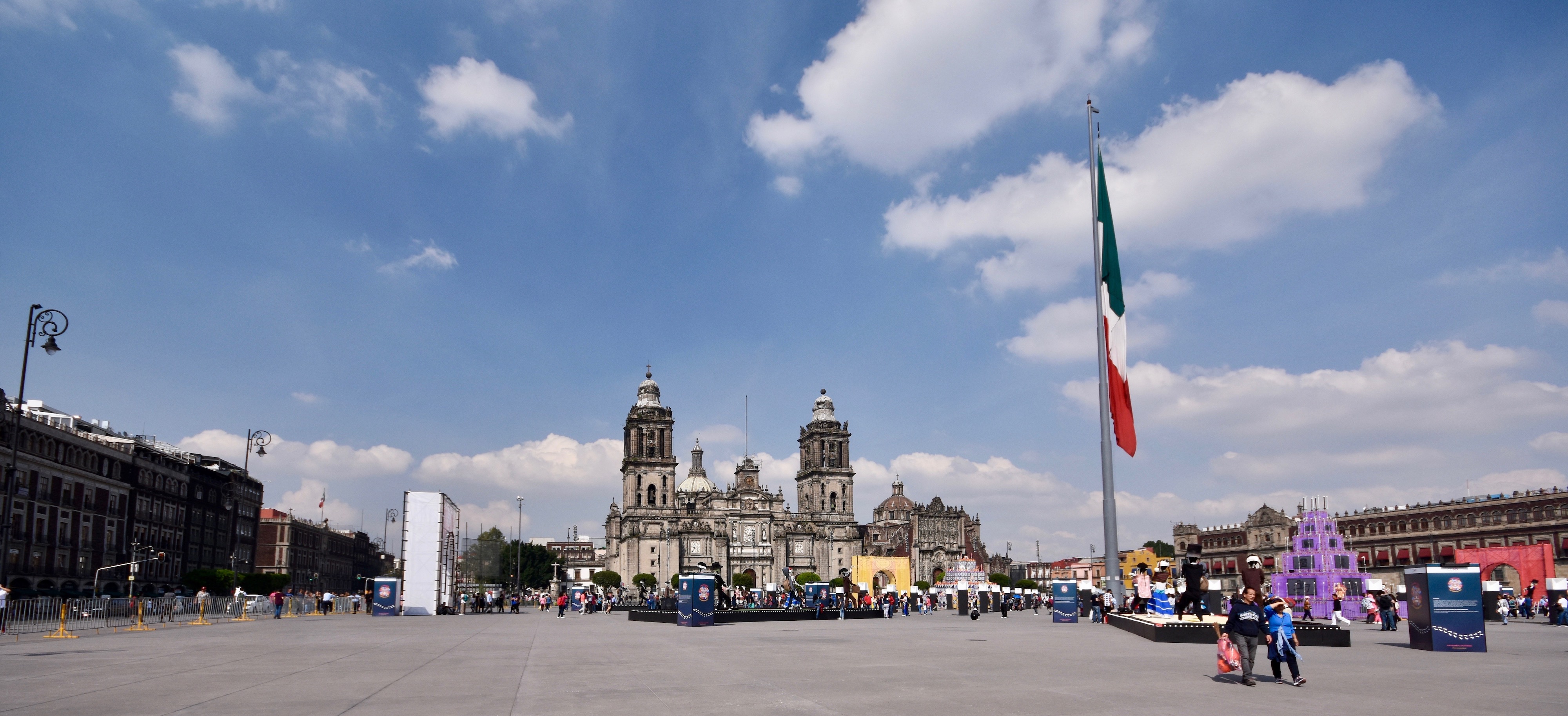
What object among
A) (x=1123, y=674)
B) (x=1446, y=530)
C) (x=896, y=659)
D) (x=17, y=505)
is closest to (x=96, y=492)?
(x=17, y=505)

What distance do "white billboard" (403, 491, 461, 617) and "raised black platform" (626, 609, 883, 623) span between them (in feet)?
32.6

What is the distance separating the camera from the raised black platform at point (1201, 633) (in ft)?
61.4

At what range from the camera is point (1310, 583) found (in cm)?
4641

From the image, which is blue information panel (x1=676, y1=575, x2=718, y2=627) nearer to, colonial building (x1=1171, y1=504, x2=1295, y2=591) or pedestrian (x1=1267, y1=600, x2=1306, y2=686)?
pedestrian (x1=1267, y1=600, x2=1306, y2=686)

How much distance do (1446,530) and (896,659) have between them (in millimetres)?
99519

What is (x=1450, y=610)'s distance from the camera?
17.3m

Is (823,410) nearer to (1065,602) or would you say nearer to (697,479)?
(697,479)

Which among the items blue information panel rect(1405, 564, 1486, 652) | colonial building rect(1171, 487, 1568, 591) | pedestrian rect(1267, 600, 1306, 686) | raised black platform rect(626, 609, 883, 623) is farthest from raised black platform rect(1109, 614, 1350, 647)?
colonial building rect(1171, 487, 1568, 591)

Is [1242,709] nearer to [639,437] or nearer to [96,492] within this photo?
[96,492]

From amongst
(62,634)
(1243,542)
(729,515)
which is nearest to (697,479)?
(729,515)

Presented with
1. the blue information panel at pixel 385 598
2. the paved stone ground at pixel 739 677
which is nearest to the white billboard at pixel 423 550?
the blue information panel at pixel 385 598

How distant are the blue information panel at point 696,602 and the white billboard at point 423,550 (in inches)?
648

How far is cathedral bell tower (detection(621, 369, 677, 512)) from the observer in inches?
4783

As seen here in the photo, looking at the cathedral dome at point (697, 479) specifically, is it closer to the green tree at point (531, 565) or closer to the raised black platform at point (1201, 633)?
the green tree at point (531, 565)
